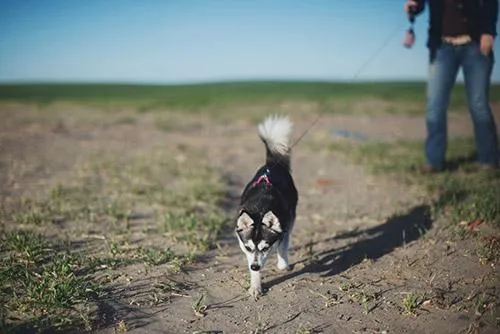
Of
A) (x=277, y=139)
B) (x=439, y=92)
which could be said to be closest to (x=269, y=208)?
(x=277, y=139)

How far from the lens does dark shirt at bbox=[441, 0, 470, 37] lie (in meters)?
6.66

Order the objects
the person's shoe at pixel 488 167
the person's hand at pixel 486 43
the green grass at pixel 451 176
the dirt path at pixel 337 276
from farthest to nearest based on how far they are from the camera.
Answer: the person's shoe at pixel 488 167 → the person's hand at pixel 486 43 → the green grass at pixel 451 176 → the dirt path at pixel 337 276

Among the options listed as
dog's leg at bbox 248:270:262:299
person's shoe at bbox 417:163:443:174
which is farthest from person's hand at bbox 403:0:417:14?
dog's leg at bbox 248:270:262:299

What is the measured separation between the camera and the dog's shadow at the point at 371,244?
14.8ft

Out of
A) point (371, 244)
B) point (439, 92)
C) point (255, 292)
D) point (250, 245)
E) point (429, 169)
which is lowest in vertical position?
point (371, 244)

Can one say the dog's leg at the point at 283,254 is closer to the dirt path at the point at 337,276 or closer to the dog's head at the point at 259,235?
the dirt path at the point at 337,276

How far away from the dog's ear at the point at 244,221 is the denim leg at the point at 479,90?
4908 millimetres

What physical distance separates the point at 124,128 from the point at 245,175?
31.9ft

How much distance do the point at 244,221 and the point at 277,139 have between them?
1.63 m

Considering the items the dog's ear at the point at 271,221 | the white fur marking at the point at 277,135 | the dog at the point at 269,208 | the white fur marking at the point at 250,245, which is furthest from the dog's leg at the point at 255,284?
the white fur marking at the point at 277,135

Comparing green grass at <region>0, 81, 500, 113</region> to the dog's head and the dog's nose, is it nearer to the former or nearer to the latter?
the dog's head

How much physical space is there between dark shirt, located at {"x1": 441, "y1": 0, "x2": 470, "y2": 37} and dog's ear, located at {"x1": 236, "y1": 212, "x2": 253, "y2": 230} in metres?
4.94

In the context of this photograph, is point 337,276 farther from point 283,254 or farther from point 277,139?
point 277,139

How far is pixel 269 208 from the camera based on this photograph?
A: 13.4ft
